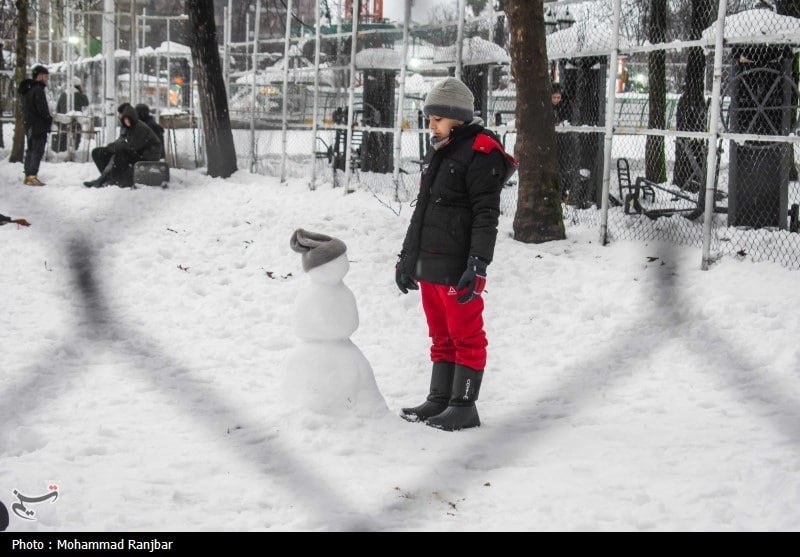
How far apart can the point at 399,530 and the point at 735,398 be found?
2.74 m

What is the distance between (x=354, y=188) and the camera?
12.7 meters

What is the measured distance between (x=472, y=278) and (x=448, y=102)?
3.01ft

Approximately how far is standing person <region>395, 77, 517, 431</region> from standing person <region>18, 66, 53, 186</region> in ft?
35.9

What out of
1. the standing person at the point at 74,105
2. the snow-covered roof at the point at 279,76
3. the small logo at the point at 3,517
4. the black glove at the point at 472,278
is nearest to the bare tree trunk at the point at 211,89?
the snow-covered roof at the point at 279,76

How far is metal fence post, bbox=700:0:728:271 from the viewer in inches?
297

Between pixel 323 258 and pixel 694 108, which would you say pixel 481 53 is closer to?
pixel 694 108

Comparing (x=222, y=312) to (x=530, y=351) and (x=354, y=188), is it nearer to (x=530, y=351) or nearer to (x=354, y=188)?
(x=530, y=351)

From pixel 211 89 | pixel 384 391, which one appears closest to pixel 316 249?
pixel 384 391

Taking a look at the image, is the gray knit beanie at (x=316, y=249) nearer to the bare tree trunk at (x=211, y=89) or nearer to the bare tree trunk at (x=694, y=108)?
the bare tree trunk at (x=694, y=108)

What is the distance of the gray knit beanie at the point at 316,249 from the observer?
495cm

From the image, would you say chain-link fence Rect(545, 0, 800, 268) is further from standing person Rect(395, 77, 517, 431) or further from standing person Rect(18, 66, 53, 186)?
standing person Rect(18, 66, 53, 186)

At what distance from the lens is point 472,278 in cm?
469

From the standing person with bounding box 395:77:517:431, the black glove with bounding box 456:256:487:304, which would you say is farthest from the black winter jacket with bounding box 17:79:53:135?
the black glove with bounding box 456:256:487:304
